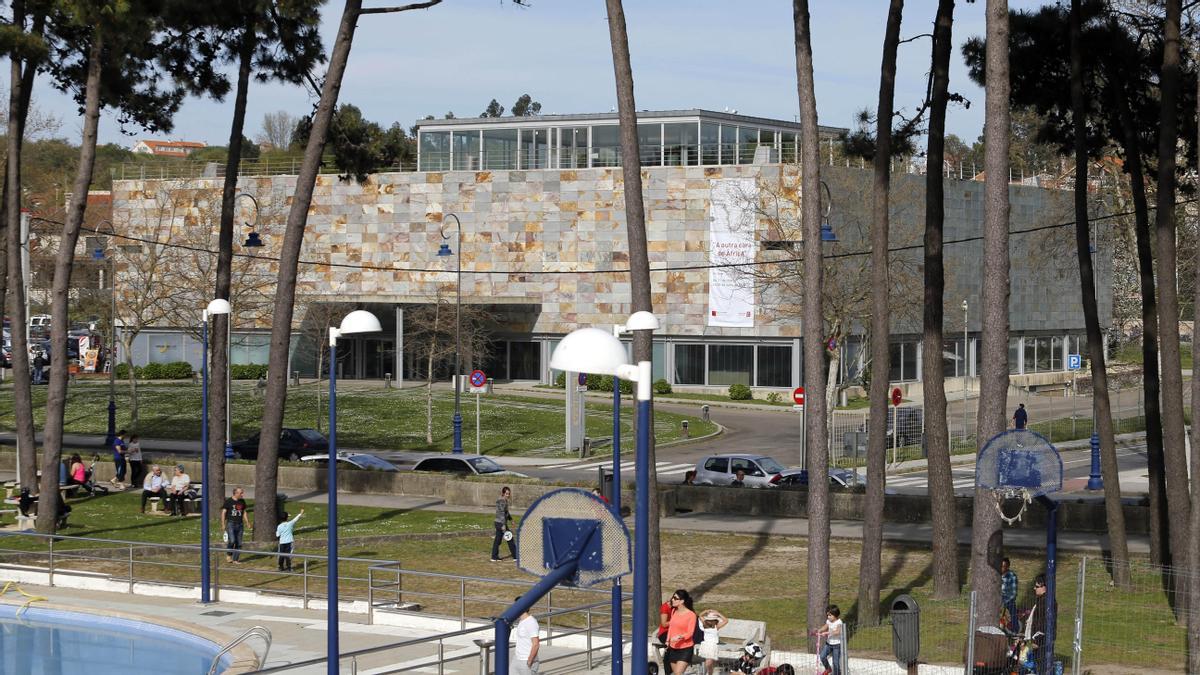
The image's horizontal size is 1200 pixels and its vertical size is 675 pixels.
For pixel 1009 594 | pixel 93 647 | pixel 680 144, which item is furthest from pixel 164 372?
pixel 1009 594

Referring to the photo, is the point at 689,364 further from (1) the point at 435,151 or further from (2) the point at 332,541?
(2) the point at 332,541

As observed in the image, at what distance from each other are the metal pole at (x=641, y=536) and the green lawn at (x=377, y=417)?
141ft

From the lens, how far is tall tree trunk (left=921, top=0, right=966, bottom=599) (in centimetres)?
2370

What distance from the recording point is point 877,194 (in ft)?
78.0

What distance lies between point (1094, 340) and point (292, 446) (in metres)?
29.7

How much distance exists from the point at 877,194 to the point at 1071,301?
220 feet

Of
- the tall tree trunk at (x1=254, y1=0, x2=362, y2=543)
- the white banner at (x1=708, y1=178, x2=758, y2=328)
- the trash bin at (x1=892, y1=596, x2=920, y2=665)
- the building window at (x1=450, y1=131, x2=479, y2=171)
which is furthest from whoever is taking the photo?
the building window at (x1=450, y1=131, x2=479, y2=171)

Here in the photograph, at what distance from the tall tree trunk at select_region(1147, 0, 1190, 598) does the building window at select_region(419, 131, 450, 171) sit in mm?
55239

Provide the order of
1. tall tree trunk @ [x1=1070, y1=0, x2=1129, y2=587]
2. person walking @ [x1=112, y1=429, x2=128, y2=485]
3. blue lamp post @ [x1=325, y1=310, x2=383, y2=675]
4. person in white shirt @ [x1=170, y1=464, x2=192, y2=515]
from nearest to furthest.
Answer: blue lamp post @ [x1=325, y1=310, x2=383, y2=675] < tall tree trunk @ [x1=1070, y1=0, x2=1129, y2=587] < person in white shirt @ [x1=170, y1=464, x2=192, y2=515] < person walking @ [x1=112, y1=429, x2=128, y2=485]

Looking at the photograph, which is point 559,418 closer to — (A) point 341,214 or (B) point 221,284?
(A) point 341,214

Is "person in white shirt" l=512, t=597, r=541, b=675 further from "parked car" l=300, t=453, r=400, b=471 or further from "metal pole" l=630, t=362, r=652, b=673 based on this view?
"parked car" l=300, t=453, r=400, b=471

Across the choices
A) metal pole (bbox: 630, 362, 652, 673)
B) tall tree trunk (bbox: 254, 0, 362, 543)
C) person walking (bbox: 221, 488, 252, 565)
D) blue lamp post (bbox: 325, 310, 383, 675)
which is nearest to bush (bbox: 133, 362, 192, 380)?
tall tree trunk (bbox: 254, 0, 362, 543)

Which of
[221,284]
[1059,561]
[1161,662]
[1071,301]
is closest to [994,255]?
[1161,662]

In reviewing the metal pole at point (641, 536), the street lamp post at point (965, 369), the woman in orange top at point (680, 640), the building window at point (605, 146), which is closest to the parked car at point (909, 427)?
the street lamp post at point (965, 369)
